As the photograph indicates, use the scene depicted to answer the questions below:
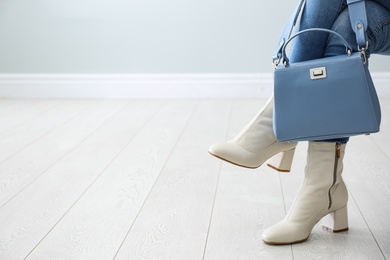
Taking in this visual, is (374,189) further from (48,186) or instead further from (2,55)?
(2,55)

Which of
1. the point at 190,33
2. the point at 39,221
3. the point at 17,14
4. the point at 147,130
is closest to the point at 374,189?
the point at 39,221

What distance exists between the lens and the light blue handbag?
47.1 inches

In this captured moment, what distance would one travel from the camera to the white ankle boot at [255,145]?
136 cm

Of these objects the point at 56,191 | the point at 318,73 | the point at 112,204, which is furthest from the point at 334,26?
the point at 56,191

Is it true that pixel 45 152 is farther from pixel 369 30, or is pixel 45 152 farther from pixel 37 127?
pixel 369 30

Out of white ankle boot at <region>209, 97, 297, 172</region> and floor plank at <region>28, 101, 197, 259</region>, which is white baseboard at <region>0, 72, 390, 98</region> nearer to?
floor plank at <region>28, 101, 197, 259</region>

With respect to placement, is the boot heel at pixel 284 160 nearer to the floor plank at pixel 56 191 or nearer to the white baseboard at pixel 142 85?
the floor plank at pixel 56 191

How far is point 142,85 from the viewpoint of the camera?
3264 millimetres

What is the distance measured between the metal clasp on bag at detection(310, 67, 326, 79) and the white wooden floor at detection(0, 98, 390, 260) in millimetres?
369

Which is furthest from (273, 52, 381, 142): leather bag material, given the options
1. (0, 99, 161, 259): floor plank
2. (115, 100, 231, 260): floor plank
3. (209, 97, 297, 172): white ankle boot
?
(0, 99, 161, 259): floor plank

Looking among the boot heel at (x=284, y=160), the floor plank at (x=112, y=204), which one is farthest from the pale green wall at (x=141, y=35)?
the boot heel at (x=284, y=160)

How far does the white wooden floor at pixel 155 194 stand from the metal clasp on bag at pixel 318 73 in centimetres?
37

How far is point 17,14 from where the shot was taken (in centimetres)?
329

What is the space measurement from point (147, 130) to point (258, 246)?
→ 4.06 feet
